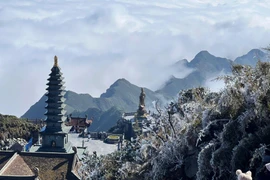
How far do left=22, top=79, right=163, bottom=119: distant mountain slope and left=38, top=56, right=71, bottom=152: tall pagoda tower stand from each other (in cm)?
10318

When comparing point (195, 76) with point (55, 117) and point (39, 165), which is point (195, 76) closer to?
point (55, 117)

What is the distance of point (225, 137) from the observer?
805cm

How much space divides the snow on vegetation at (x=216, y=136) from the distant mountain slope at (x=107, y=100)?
434ft

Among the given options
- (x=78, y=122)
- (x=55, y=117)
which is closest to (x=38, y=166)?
(x=55, y=117)

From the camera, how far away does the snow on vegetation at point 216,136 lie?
7668 mm

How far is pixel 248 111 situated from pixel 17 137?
4914 cm

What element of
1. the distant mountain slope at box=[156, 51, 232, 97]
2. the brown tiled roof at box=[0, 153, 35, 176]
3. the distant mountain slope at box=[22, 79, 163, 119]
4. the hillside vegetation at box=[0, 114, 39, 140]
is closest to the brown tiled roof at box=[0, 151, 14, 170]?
the brown tiled roof at box=[0, 153, 35, 176]

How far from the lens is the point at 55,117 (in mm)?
37938

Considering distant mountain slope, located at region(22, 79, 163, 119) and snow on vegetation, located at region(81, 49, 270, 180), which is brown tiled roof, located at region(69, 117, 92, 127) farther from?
distant mountain slope, located at region(22, 79, 163, 119)

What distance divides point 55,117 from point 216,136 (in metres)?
30.5

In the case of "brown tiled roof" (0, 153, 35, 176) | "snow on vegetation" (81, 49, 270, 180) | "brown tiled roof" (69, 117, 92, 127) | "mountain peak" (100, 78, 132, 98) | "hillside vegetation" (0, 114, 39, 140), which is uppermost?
"mountain peak" (100, 78, 132, 98)

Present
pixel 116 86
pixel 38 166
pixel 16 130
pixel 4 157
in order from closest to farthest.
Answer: pixel 38 166 < pixel 4 157 < pixel 16 130 < pixel 116 86

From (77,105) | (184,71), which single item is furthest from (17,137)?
(184,71)

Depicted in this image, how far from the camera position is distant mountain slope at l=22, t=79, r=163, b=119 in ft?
479
